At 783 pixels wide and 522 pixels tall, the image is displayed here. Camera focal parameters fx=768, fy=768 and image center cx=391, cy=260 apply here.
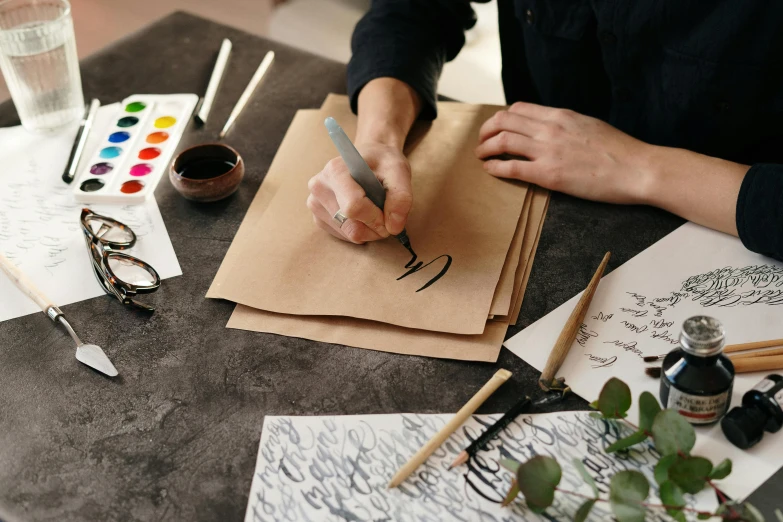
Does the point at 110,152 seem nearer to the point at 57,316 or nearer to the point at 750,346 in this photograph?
the point at 57,316

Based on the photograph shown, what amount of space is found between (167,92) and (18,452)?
714mm

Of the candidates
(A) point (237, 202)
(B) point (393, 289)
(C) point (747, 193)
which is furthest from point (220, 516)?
(C) point (747, 193)

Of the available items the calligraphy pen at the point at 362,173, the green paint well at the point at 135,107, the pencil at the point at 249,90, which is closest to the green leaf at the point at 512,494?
the calligraphy pen at the point at 362,173

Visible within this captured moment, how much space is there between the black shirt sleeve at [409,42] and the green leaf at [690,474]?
691 mm

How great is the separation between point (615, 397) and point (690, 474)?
0.09 m

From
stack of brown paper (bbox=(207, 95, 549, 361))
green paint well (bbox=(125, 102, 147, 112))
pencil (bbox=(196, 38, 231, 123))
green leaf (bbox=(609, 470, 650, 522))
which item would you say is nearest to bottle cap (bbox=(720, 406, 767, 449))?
green leaf (bbox=(609, 470, 650, 522))

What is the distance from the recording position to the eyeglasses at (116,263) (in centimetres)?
93

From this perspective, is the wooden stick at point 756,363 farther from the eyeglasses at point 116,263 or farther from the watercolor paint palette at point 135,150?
the watercolor paint palette at point 135,150

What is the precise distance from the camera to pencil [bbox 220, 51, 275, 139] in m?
1.23

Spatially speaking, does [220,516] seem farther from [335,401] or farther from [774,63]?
[774,63]

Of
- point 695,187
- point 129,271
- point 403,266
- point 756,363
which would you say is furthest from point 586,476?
point 129,271

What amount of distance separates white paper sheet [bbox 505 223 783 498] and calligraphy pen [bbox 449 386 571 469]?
0.10ft

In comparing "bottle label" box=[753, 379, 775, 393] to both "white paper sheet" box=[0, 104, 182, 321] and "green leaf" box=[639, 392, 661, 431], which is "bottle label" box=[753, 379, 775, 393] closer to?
"green leaf" box=[639, 392, 661, 431]

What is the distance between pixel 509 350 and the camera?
0.85 metres
